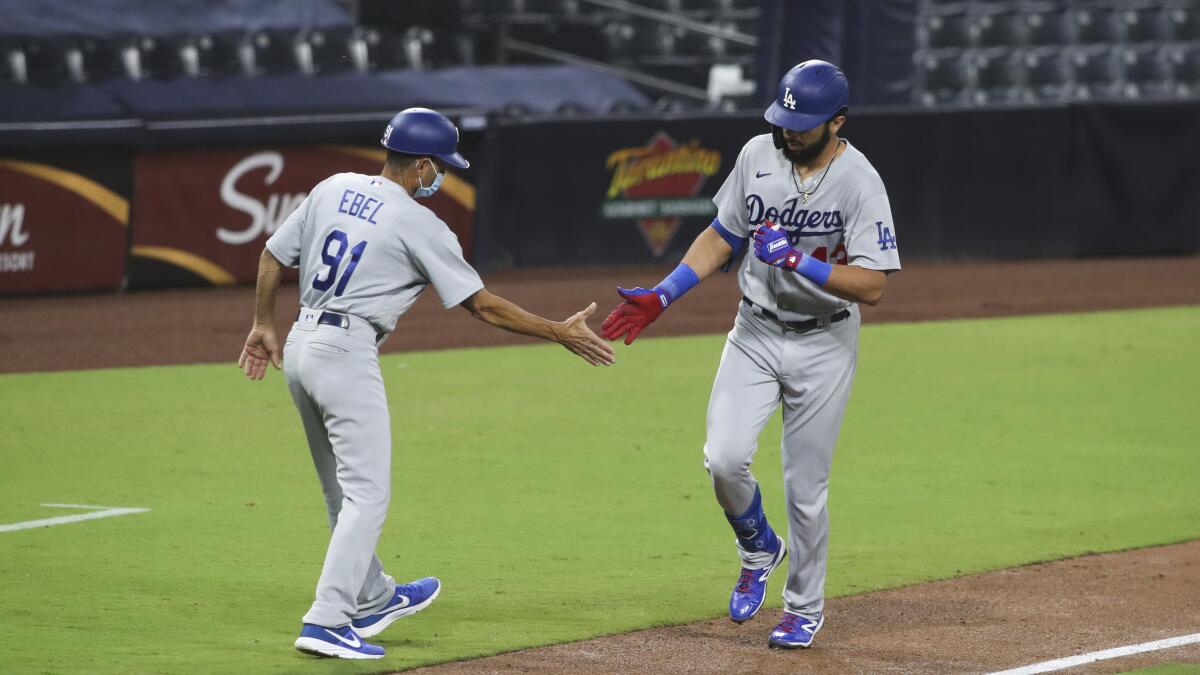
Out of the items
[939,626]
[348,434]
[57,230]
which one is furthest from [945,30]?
[348,434]

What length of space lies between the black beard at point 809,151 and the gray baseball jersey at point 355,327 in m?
1.21

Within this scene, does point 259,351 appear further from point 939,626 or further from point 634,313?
point 939,626

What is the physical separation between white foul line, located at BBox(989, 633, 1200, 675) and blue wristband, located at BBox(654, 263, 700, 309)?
5.58 ft

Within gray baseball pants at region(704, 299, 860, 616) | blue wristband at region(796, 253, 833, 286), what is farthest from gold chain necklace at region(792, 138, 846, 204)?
gray baseball pants at region(704, 299, 860, 616)

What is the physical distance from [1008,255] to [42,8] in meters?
11.0

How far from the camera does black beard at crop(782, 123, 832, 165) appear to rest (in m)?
5.97

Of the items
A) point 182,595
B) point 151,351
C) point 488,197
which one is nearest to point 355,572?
point 182,595

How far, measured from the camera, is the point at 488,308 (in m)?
5.70

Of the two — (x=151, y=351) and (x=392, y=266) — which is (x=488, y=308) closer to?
(x=392, y=266)

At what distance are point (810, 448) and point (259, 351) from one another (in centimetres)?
193

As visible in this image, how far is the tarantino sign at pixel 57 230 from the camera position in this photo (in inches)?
585

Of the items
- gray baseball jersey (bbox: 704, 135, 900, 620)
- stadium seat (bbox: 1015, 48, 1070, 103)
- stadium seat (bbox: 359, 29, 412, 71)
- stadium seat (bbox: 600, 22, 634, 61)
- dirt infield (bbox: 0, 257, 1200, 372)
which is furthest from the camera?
stadium seat (bbox: 1015, 48, 1070, 103)

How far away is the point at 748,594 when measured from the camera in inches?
248

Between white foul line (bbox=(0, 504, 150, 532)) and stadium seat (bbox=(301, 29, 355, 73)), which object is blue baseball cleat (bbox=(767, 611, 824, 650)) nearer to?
white foul line (bbox=(0, 504, 150, 532))
